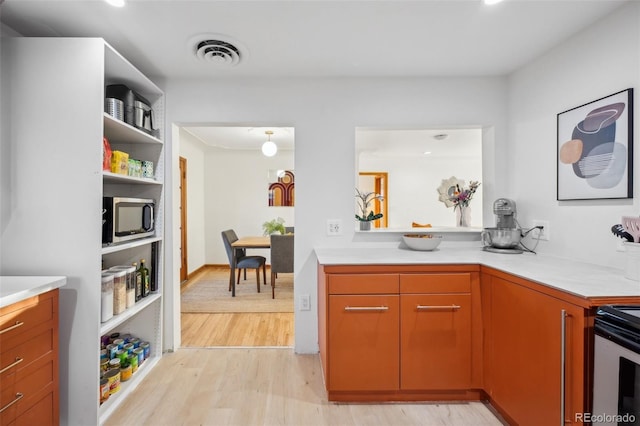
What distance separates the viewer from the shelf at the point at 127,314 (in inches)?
64.2

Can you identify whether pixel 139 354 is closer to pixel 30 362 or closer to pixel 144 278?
pixel 144 278

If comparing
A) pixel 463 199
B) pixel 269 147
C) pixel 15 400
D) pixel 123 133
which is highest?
pixel 269 147

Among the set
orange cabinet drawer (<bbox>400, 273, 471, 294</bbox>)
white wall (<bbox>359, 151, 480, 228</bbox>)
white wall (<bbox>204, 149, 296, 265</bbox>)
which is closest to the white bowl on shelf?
orange cabinet drawer (<bbox>400, 273, 471, 294</bbox>)

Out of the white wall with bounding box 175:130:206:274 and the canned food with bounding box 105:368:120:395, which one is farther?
the white wall with bounding box 175:130:206:274

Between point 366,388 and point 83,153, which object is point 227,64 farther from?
point 366,388

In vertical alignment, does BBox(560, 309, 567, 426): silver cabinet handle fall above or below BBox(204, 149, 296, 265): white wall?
below

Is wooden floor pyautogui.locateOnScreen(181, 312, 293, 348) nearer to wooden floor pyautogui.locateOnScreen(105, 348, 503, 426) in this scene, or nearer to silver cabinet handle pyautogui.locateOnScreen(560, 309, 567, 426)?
wooden floor pyautogui.locateOnScreen(105, 348, 503, 426)

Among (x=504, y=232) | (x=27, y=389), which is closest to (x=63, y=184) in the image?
(x=27, y=389)

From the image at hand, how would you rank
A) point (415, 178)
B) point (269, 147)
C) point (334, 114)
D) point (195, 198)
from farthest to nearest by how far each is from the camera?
point (415, 178), point (195, 198), point (269, 147), point (334, 114)

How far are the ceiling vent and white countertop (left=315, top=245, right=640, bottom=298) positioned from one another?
1.44 metres

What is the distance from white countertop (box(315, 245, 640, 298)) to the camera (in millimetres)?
1175

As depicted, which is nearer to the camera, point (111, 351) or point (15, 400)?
point (15, 400)

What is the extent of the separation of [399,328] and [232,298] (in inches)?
105

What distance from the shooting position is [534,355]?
1.33 m
